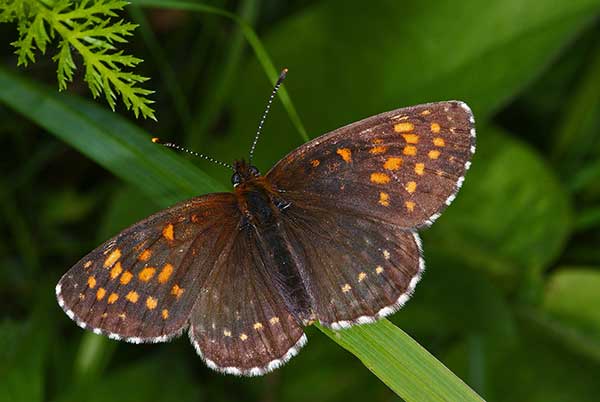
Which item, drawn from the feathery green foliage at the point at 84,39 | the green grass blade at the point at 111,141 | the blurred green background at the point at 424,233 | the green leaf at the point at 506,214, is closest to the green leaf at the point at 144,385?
the blurred green background at the point at 424,233

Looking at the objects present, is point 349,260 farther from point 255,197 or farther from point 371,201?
point 255,197

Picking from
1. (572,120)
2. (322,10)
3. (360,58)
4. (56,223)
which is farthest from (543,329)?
(56,223)

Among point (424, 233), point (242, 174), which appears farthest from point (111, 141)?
point (424, 233)

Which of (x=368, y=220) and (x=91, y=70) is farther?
(x=368, y=220)

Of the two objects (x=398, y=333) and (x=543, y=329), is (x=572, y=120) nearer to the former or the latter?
(x=543, y=329)

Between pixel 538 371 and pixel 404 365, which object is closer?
pixel 404 365

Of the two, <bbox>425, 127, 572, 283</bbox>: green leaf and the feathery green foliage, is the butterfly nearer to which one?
the feathery green foliage

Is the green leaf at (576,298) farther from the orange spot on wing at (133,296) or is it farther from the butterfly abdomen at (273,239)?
the orange spot on wing at (133,296)
